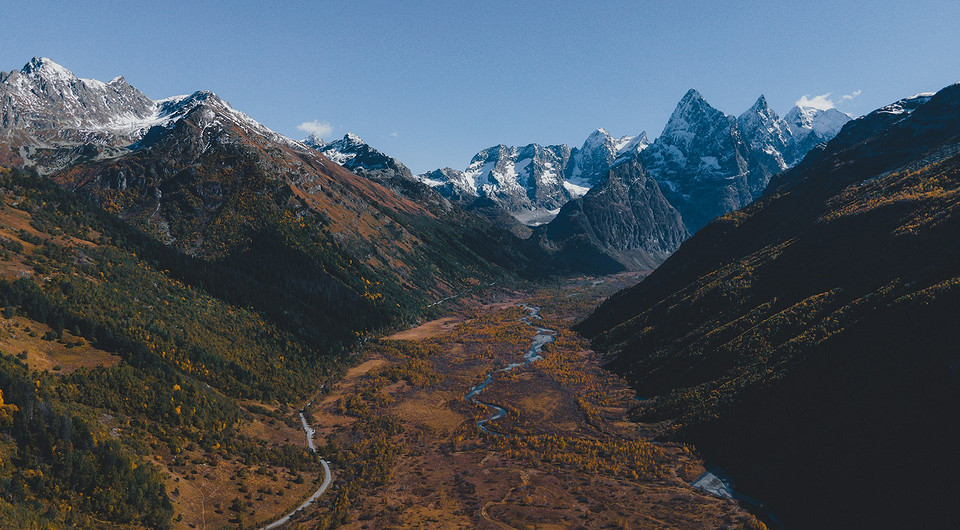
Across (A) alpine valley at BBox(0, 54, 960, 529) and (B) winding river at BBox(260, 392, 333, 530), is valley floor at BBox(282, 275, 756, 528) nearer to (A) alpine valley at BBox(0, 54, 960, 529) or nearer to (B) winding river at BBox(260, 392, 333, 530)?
(A) alpine valley at BBox(0, 54, 960, 529)

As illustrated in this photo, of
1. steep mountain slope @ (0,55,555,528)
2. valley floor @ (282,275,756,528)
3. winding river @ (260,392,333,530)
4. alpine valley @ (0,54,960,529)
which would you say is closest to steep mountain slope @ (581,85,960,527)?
alpine valley @ (0,54,960,529)

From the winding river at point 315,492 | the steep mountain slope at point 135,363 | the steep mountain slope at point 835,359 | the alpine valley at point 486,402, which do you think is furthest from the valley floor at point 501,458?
the steep mountain slope at point 135,363

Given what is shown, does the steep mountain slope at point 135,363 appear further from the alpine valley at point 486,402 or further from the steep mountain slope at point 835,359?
the steep mountain slope at point 835,359

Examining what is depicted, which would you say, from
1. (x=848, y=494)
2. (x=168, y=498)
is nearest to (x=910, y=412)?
(x=848, y=494)

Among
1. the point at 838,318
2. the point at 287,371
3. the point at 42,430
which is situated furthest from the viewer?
the point at 287,371

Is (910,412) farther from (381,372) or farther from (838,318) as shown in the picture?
(381,372)
